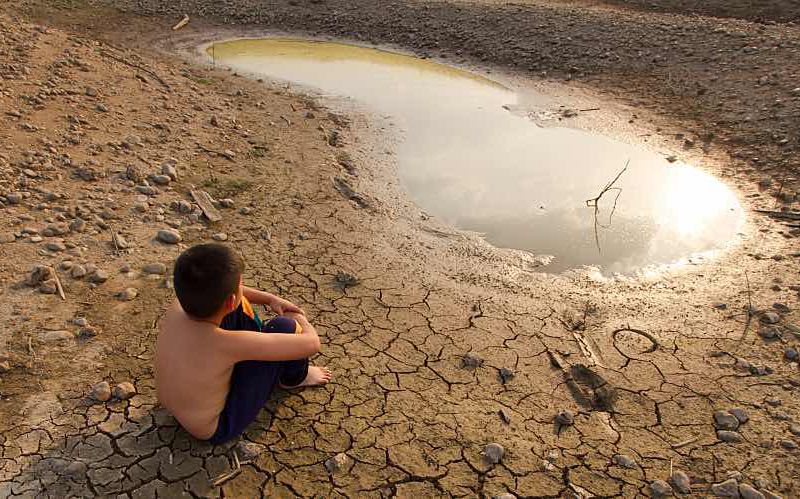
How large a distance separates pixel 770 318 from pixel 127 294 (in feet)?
14.5

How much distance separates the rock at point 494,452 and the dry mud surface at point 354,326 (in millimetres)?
12

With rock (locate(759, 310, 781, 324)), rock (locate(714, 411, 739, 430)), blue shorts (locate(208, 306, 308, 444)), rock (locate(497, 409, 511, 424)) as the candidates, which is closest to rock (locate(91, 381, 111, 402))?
blue shorts (locate(208, 306, 308, 444))

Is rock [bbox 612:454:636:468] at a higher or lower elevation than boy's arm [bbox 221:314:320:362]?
lower

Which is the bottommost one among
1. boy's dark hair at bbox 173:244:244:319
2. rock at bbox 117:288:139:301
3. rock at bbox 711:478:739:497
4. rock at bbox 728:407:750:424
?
rock at bbox 117:288:139:301

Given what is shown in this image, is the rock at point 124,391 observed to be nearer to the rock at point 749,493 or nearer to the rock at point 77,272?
the rock at point 77,272

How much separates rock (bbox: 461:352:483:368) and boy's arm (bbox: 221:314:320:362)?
116 cm

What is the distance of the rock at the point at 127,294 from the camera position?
3.54m

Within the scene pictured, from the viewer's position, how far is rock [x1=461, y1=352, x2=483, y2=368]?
3.40 m

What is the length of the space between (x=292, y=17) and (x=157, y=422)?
38.8 feet

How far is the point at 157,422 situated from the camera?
2.66 m

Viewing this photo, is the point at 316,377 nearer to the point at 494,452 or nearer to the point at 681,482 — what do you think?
the point at 494,452

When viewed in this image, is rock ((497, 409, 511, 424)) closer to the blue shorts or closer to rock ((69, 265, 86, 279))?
the blue shorts

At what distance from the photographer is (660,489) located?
2.56 meters

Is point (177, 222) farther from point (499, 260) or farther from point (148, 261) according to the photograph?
point (499, 260)
